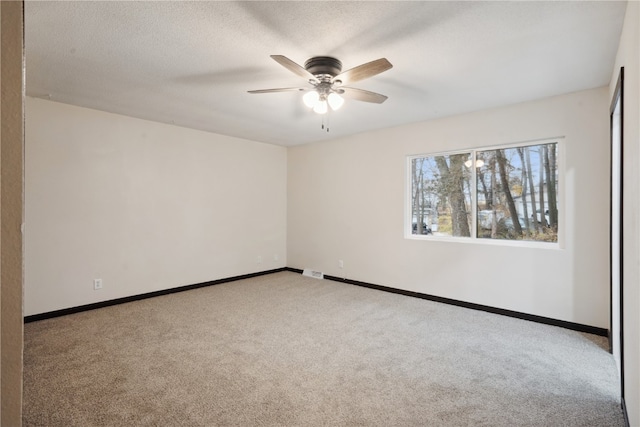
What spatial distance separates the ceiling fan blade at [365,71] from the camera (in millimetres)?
2204

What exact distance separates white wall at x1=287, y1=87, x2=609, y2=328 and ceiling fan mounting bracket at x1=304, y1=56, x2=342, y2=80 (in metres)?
2.27

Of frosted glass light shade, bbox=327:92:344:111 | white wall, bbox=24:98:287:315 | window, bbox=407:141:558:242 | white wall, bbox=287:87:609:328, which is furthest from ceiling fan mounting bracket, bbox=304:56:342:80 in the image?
white wall, bbox=24:98:287:315

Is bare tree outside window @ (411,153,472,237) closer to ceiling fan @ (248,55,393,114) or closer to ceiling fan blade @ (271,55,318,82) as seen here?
ceiling fan @ (248,55,393,114)

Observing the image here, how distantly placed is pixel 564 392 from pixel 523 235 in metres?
1.97

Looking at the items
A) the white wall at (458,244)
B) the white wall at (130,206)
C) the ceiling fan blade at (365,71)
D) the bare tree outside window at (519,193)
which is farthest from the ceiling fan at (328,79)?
the white wall at (130,206)

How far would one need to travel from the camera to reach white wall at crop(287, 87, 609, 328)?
10.7 feet

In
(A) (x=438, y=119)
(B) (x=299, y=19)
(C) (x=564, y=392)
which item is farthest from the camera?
(A) (x=438, y=119)

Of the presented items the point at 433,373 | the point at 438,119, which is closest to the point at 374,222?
the point at 438,119

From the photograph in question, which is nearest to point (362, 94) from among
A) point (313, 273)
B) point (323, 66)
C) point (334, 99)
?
point (334, 99)

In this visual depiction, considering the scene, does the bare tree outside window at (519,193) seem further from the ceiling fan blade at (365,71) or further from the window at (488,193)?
the ceiling fan blade at (365,71)

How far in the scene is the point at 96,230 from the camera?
405 cm

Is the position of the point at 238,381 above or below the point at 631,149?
below

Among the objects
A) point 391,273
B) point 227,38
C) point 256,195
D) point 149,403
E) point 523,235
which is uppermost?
point 227,38

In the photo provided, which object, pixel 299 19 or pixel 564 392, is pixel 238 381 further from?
pixel 299 19
